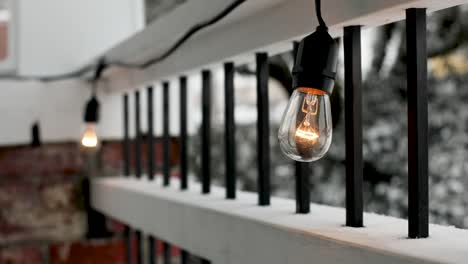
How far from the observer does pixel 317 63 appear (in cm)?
52

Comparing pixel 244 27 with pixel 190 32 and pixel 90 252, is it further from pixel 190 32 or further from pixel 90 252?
pixel 90 252

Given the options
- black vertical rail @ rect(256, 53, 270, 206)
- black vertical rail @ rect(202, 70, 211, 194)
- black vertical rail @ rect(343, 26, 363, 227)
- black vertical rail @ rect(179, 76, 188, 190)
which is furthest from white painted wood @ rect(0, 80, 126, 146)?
black vertical rail @ rect(343, 26, 363, 227)

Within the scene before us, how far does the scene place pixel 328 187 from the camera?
71.9 inches

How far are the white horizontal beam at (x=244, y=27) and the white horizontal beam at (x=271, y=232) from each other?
0.18 metres

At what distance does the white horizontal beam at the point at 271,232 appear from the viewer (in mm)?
504

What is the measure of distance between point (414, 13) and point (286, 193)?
1.36 meters

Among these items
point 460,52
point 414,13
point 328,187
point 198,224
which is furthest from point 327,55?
point 328,187

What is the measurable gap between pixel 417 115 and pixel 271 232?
212mm

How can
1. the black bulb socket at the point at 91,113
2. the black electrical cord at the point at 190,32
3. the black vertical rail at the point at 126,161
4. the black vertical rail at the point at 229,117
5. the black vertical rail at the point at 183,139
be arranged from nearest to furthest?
the black electrical cord at the point at 190,32 < the black vertical rail at the point at 229,117 < the black vertical rail at the point at 183,139 < the black bulb socket at the point at 91,113 < the black vertical rail at the point at 126,161

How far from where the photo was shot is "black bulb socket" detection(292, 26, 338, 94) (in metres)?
0.52

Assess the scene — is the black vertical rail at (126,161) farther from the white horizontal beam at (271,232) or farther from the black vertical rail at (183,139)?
the black vertical rail at (183,139)

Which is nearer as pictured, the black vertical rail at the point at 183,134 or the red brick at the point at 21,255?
the black vertical rail at the point at 183,134

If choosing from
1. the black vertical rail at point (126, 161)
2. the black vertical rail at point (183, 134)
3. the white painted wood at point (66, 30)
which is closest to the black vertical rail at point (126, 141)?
the black vertical rail at point (126, 161)

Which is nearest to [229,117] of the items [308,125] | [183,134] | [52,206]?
[183,134]
